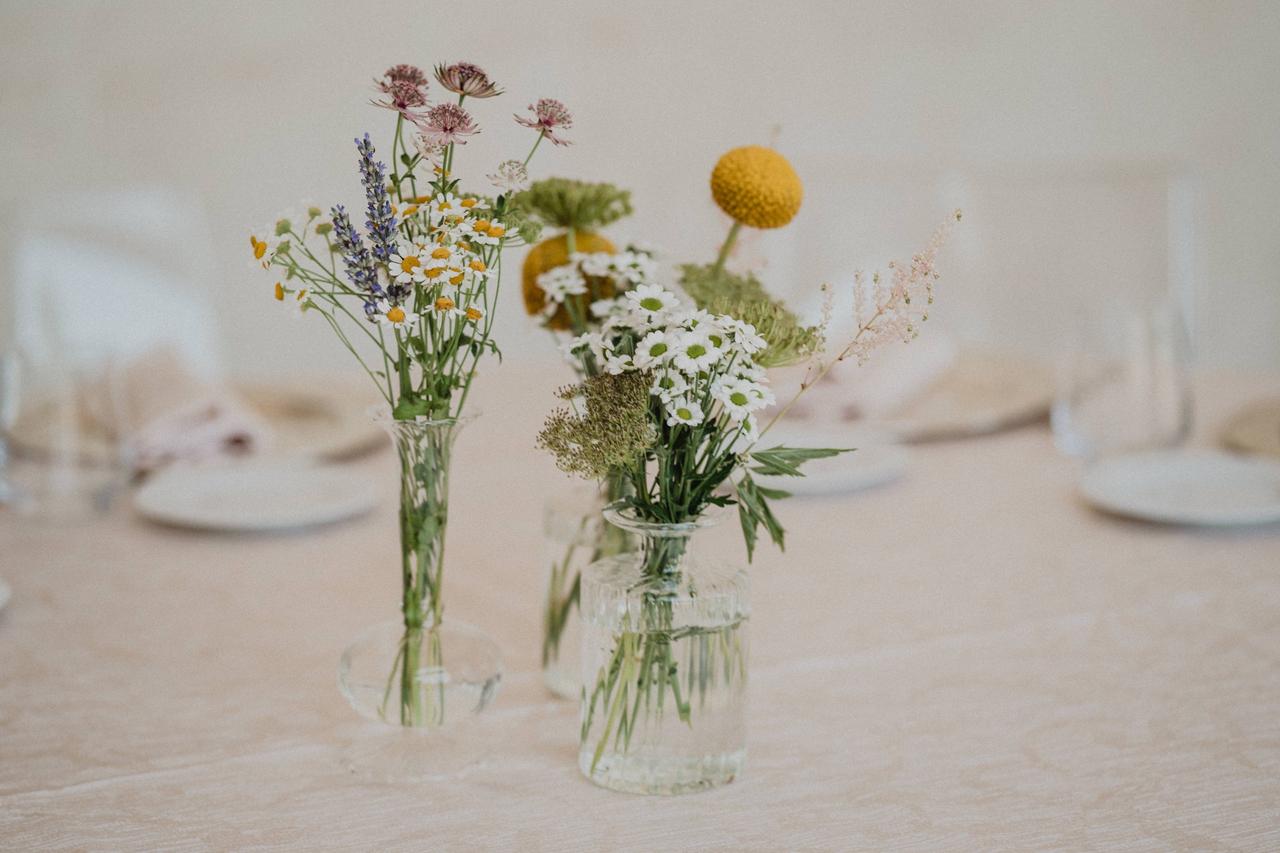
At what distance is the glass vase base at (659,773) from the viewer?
79 centimetres

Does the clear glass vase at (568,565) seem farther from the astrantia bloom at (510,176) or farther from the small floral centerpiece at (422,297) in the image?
the astrantia bloom at (510,176)

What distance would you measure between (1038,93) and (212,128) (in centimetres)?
220

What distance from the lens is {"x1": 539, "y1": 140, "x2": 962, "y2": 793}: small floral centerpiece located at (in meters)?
0.72

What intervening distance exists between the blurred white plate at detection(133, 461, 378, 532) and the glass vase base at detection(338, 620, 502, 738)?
51 centimetres

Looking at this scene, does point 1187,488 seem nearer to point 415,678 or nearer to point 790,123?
point 415,678

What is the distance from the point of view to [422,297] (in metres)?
0.73

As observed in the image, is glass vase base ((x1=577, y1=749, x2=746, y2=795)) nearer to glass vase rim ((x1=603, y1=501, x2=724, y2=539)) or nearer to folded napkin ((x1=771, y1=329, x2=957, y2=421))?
glass vase rim ((x1=603, y1=501, x2=724, y2=539))

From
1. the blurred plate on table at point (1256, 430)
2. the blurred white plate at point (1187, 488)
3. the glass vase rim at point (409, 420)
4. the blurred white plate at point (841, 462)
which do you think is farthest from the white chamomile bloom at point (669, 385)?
the blurred plate on table at point (1256, 430)

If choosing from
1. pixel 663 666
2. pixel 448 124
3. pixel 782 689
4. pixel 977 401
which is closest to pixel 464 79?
pixel 448 124

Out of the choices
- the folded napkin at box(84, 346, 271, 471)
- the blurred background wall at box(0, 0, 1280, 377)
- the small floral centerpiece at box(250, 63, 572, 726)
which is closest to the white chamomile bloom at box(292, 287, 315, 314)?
the small floral centerpiece at box(250, 63, 572, 726)

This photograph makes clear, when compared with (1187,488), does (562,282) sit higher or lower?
higher

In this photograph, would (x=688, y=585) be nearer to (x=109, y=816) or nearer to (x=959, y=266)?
(x=109, y=816)

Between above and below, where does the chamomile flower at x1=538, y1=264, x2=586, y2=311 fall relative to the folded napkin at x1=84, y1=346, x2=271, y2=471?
above

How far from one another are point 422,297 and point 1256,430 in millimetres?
1273
